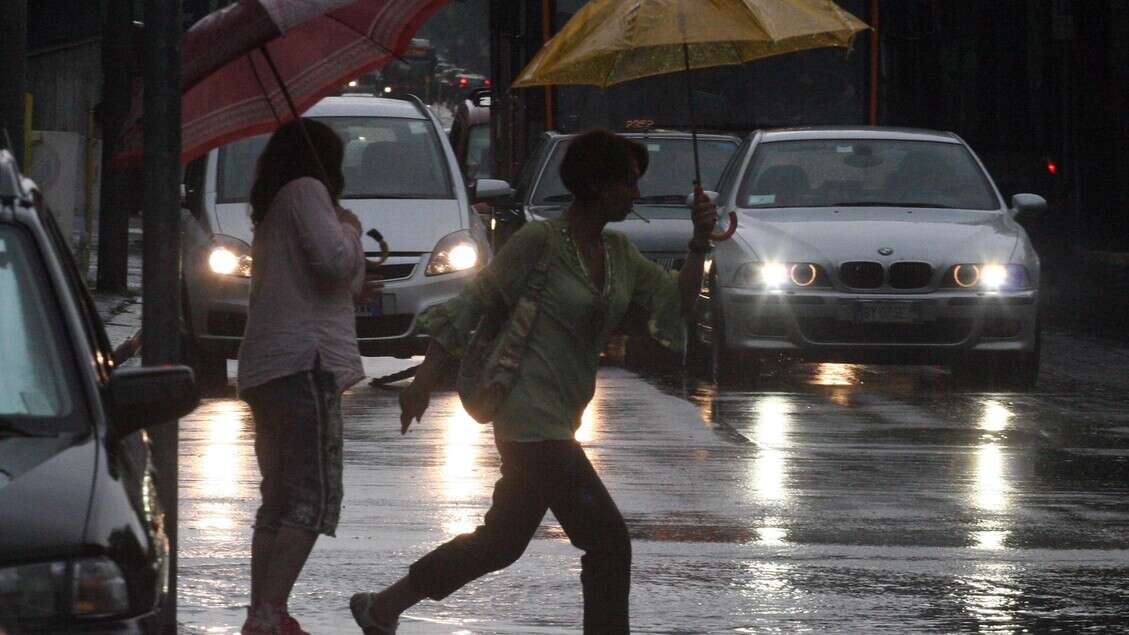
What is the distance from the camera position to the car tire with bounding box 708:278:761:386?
48.8ft

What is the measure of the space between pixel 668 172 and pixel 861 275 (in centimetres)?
397

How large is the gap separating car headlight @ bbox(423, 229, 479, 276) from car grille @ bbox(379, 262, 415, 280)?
95 mm

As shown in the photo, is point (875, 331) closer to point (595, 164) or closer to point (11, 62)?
point (11, 62)

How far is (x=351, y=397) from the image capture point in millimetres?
14625

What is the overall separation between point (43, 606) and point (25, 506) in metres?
0.26

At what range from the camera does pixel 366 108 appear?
16.7 meters

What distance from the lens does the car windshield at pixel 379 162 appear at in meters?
15.7

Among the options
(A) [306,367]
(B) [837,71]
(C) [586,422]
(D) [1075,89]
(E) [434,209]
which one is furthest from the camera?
(D) [1075,89]

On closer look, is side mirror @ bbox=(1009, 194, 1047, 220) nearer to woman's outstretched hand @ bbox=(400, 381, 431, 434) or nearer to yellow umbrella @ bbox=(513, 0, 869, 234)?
yellow umbrella @ bbox=(513, 0, 869, 234)

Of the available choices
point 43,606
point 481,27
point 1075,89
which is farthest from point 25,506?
point 481,27

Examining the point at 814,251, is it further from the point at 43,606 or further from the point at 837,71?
the point at 43,606

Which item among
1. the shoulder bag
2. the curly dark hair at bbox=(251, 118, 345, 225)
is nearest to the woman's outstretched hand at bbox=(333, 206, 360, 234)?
the curly dark hair at bbox=(251, 118, 345, 225)

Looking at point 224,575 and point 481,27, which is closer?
point 224,575

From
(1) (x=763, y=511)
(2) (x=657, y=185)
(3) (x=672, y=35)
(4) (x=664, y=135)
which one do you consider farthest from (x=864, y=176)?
(3) (x=672, y=35)
